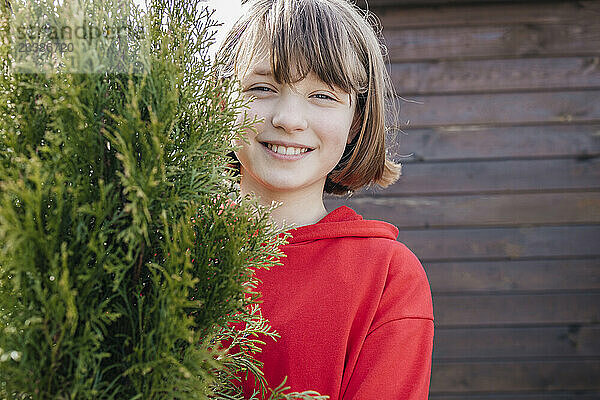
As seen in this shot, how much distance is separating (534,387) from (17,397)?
144 inches

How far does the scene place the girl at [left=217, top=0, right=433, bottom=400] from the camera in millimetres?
1528

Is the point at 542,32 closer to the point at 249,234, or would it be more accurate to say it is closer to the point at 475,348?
the point at 475,348

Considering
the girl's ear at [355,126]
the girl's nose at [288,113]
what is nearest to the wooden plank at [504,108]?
the girl's ear at [355,126]

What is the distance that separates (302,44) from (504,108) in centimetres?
275

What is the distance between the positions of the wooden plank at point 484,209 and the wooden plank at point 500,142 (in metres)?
0.27

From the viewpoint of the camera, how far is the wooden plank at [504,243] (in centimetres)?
390

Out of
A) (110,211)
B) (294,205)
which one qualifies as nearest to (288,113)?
(294,205)

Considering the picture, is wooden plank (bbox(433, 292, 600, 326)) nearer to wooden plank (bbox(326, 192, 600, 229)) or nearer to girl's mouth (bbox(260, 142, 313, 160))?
wooden plank (bbox(326, 192, 600, 229))

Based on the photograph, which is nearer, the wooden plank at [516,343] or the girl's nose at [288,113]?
the girl's nose at [288,113]

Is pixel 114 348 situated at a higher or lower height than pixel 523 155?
higher

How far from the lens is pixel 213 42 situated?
1162 millimetres

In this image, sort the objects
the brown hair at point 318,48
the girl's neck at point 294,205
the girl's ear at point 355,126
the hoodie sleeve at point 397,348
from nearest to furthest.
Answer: the hoodie sleeve at point 397,348
the brown hair at point 318,48
the girl's neck at point 294,205
the girl's ear at point 355,126

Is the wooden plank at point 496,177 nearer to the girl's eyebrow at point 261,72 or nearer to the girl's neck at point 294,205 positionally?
the girl's neck at point 294,205

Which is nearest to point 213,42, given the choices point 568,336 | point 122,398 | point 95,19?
point 95,19
